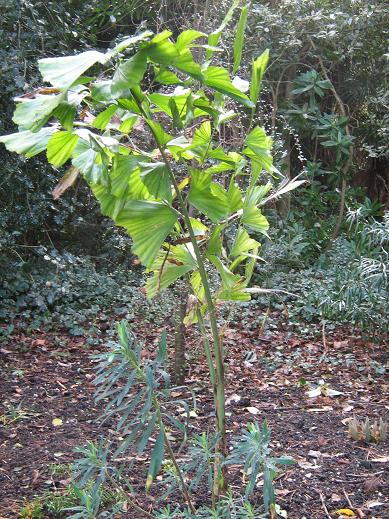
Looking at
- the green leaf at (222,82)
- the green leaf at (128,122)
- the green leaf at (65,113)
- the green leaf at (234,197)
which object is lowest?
the green leaf at (234,197)

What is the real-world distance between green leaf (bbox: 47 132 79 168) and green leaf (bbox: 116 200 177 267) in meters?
0.23

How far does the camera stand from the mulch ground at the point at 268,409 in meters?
2.79

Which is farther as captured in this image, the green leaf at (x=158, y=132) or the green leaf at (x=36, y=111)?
the green leaf at (x=158, y=132)

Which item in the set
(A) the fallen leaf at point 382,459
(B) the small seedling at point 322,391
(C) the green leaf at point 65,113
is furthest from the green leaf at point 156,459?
(B) the small seedling at point 322,391

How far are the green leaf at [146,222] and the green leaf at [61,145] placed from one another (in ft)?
0.77

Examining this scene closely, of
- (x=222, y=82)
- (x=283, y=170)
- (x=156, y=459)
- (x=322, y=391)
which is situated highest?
(x=222, y=82)

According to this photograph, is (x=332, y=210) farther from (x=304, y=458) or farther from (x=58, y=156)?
(x=58, y=156)

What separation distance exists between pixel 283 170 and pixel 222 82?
19.7 ft

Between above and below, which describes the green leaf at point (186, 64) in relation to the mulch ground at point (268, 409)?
above

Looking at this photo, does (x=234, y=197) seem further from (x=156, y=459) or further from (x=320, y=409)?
(x=320, y=409)

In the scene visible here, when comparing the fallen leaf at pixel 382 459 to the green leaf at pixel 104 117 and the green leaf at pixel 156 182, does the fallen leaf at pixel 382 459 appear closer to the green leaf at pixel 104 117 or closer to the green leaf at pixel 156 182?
the green leaf at pixel 156 182

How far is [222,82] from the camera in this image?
1848mm

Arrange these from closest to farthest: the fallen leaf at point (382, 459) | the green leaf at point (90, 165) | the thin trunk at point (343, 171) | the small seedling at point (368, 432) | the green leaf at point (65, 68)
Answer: the green leaf at point (65, 68) < the green leaf at point (90, 165) < the fallen leaf at point (382, 459) < the small seedling at point (368, 432) < the thin trunk at point (343, 171)

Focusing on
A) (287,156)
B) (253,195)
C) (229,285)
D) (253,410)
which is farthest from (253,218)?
(287,156)
